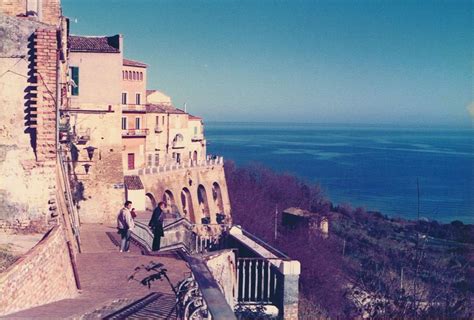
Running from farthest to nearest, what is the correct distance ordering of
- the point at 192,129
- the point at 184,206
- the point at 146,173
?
the point at 192,129, the point at 184,206, the point at 146,173

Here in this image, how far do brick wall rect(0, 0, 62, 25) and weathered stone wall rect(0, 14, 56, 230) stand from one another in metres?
7.96

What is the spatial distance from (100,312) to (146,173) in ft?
94.6

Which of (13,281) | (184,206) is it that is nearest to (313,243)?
(184,206)

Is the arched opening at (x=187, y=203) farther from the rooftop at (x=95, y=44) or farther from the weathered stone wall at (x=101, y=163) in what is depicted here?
the rooftop at (x=95, y=44)

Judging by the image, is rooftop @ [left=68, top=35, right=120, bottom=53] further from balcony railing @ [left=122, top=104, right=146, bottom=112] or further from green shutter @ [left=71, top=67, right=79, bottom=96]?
balcony railing @ [left=122, top=104, right=146, bottom=112]

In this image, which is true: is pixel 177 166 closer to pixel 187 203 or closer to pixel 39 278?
pixel 187 203

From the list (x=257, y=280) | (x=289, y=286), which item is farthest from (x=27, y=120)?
(x=289, y=286)

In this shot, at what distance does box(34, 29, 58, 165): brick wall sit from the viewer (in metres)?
12.2

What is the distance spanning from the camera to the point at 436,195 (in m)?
72.3

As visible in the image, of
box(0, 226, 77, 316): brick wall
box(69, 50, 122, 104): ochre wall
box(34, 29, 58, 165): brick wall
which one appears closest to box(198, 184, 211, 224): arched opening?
box(69, 50, 122, 104): ochre wall

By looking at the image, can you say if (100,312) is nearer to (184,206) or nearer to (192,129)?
(184,206)

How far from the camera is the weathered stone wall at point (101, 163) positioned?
2584 centimetres

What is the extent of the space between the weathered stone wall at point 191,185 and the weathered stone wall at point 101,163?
8604 mm

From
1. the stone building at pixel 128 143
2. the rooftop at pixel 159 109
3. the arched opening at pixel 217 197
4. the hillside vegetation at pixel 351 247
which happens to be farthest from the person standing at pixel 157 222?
the arched opening at pixel 217 197
